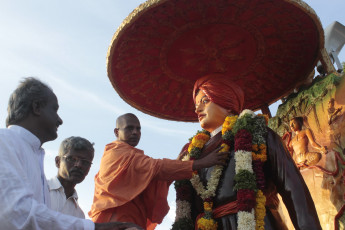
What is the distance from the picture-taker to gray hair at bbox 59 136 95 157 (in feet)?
15.2

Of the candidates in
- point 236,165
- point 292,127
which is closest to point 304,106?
point 292,127

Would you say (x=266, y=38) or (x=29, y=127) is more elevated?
(x=266, y=38)

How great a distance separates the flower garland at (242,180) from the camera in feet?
11.9

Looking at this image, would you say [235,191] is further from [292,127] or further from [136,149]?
[292,127]

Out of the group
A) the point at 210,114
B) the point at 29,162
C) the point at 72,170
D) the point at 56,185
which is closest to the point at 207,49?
the point at 210,114

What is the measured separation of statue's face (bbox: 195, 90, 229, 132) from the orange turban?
5cm

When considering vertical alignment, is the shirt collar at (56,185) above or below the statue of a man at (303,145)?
below

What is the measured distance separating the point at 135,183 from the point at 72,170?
854 millimetres

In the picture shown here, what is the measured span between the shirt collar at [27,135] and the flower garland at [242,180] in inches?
77.7

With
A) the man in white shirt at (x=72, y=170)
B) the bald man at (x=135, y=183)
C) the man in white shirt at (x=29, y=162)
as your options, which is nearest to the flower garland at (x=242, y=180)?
the bald man at (x=135, y=183)

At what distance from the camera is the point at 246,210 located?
142 inches

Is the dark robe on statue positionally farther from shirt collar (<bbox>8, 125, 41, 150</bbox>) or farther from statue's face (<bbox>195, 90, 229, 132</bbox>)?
shirt collar (<bbox>8, 125, 41, 150</bbox>)

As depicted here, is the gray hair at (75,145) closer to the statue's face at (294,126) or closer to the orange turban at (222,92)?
the orange turban at (222,92)

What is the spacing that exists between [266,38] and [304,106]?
1297mm
